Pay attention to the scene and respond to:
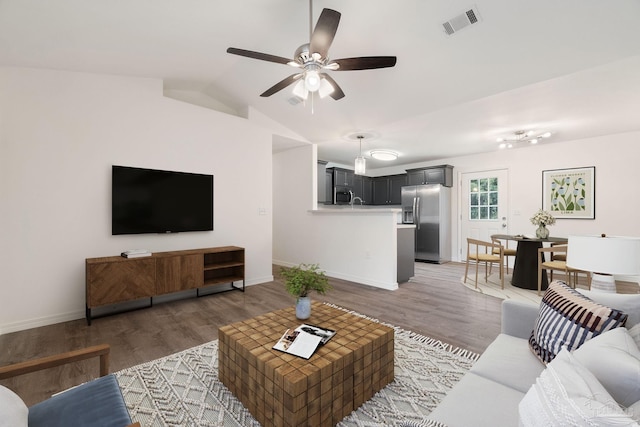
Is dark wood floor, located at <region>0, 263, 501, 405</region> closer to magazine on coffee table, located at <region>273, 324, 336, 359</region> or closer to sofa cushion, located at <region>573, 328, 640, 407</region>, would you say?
magazine on coffee table, located at <region>273, 324, 336, 359</region>

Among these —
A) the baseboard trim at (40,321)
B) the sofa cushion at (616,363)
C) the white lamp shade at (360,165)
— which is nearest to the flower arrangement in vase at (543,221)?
the white lamp shade at (360,165)

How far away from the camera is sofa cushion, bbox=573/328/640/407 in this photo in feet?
2.84

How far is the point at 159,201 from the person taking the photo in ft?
12.1

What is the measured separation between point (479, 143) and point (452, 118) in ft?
5.45

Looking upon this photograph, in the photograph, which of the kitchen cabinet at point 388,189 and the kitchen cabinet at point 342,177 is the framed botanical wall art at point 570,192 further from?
→ the kitchen cabinet at point 342,177

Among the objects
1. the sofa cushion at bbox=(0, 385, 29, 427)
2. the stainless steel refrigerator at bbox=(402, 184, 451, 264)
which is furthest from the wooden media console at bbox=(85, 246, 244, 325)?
the stainless steel refrigerator at bbox=(402, 184, 451, 264)

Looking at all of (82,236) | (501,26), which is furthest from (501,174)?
(82,236)

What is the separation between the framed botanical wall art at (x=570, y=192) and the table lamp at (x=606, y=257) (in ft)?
14.4

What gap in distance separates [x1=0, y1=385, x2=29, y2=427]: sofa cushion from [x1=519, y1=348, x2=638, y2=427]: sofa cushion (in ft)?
5.16

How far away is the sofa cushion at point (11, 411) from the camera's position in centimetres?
90

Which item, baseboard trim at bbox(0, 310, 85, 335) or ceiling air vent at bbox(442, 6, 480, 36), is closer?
ceiling air vent at bbox(442, 6, 480, 36)

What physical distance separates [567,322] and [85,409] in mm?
2098

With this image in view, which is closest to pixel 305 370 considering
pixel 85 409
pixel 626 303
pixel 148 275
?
pixel 85 409

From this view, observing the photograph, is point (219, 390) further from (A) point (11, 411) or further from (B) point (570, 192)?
(B) point (570, 192)
